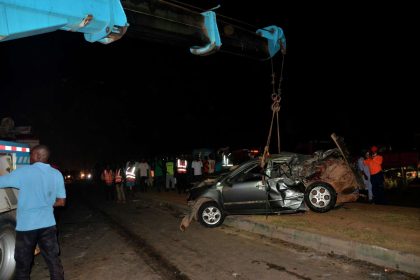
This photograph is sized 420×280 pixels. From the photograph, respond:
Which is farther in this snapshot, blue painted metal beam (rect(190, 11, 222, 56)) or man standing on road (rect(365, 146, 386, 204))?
man standing on road (rect(365, 146, 386, 204))

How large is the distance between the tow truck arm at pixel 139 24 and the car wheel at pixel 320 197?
3757mm

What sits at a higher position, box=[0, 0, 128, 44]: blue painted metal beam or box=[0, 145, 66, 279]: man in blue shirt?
box=[0, 0, 128, 44]: blue painted metal beam

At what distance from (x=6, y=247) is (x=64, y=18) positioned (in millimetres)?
3259

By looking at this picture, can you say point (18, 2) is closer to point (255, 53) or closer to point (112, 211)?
point (255, 53)

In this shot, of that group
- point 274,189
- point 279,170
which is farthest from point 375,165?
point 274,189

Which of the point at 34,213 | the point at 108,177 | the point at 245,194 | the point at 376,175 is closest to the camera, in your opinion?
the point at 34,213

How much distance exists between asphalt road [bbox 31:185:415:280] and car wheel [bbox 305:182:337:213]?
1.96m

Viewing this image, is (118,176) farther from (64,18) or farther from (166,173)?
(64,18)

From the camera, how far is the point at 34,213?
15.8ft

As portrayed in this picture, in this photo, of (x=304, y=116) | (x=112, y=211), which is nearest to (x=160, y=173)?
(x=112, y=211)

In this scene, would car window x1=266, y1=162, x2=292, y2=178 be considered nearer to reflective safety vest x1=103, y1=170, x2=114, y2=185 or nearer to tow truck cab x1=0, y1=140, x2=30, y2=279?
tow truck cab x1=0, y1=140, x2=30, y2=279

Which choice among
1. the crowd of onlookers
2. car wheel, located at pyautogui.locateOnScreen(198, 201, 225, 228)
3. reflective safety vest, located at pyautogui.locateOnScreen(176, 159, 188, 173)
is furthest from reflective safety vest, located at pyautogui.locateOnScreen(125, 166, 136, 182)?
car wheel, located at pyautogui.locateOnScreen(198, 201, 225, 228)

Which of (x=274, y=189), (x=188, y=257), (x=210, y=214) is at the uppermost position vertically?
(x=274, y=189)

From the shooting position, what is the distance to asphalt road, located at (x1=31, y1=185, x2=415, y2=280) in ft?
20.6
